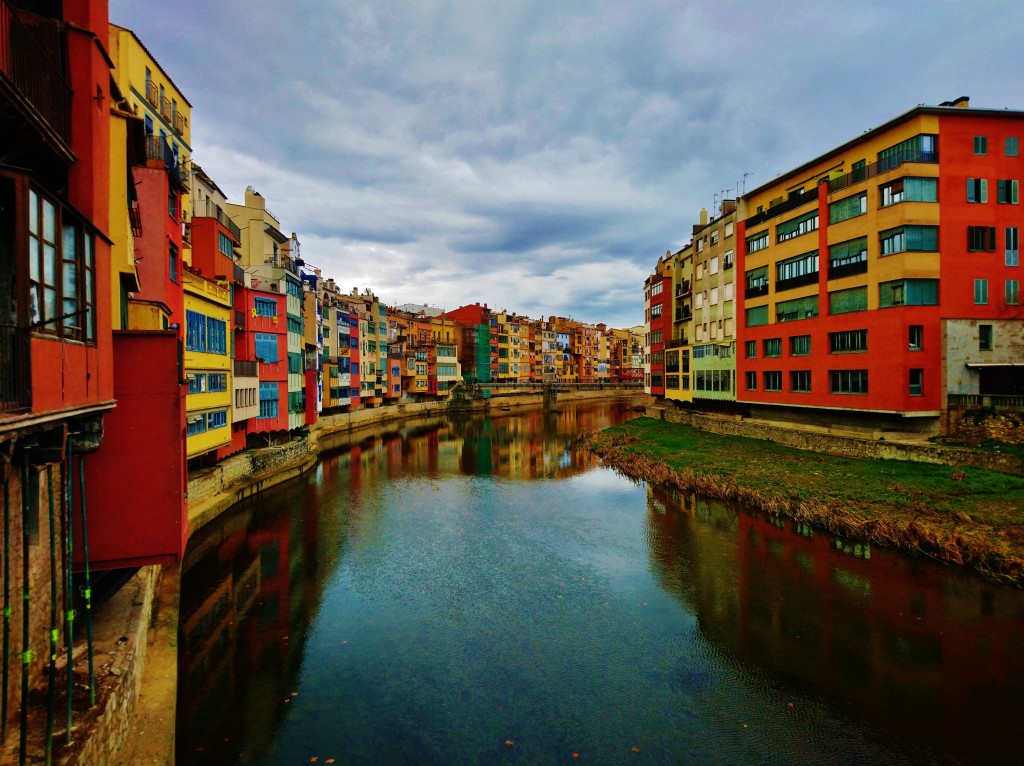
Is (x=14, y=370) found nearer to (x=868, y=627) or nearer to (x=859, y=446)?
(x=868, y=627)

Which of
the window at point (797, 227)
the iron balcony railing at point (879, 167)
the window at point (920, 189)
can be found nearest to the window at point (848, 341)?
the window at point (920, 189)

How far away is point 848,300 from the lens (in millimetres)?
33156

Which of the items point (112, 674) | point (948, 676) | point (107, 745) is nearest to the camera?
point (107, 745)

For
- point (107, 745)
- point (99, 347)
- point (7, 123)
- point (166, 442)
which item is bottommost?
point (107, 745)

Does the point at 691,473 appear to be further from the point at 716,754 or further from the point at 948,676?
the point at 716,754

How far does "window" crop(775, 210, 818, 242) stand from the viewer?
118 feet

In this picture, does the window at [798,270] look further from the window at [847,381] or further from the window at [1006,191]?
the window at [1006,191]

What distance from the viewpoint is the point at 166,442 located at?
10055mm

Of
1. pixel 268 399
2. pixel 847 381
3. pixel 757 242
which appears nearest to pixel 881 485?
pixel 847 381

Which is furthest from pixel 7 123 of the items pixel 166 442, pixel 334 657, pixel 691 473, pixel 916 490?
pixel 691 473

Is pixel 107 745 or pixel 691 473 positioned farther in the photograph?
pixel 691 473

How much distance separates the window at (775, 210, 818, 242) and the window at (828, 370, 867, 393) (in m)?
10.2

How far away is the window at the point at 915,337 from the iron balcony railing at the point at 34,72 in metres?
36.1

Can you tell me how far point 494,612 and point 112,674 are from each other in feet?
34.4
